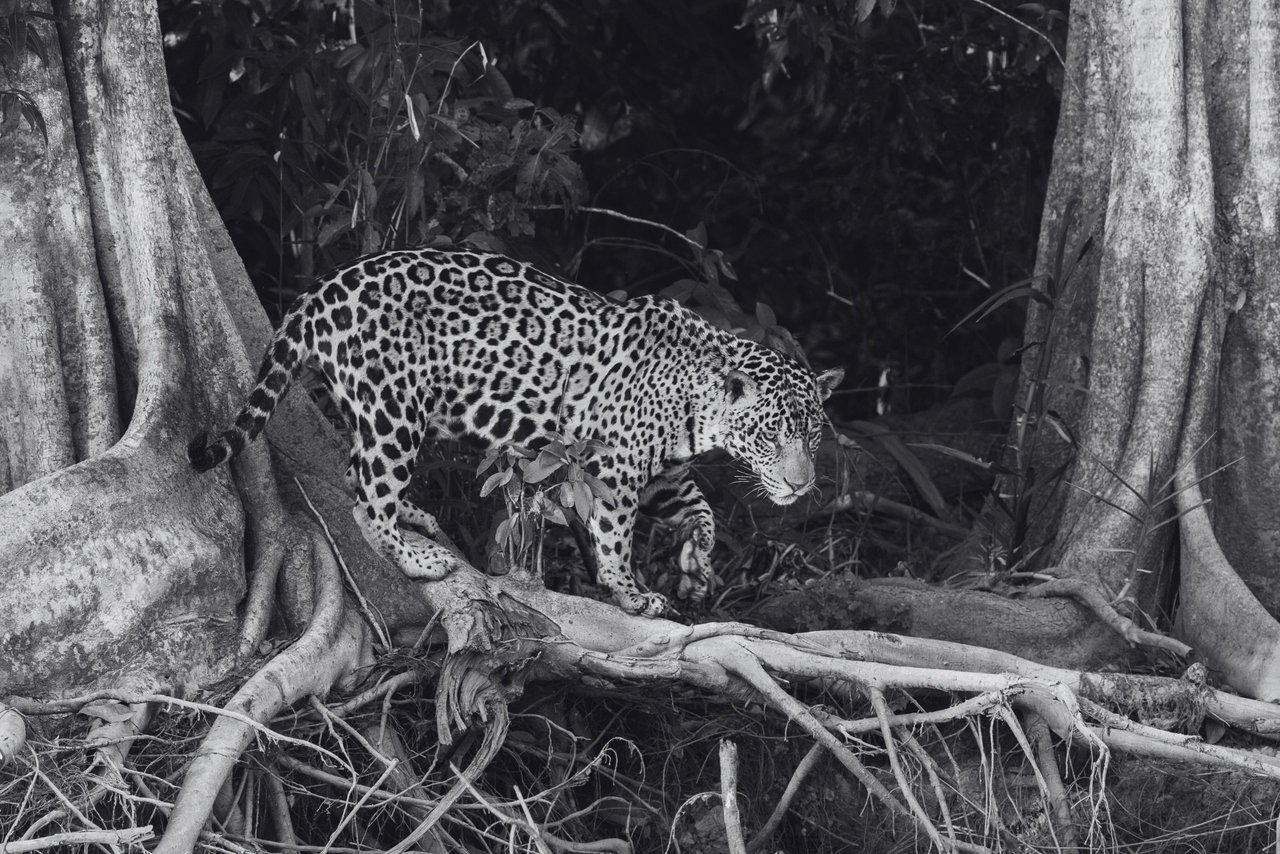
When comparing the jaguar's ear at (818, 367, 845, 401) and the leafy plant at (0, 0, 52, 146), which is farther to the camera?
the jaguar's ear at (818, 367, 845, 401)

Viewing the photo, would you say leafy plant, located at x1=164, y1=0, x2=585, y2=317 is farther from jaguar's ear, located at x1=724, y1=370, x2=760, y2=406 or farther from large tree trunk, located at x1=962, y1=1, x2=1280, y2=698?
large tree trunk, located at x1=962, y1=1, x2=1280, y2=698

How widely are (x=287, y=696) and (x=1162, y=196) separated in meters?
3.88

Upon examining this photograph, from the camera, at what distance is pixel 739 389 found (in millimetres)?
6637

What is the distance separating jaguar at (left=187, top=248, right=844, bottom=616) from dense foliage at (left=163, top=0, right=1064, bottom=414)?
905 mm

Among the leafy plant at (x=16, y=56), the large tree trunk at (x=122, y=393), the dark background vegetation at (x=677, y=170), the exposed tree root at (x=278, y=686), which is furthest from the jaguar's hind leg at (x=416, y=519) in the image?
the leafy plant at (x=16, y=56)

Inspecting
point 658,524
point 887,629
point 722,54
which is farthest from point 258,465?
point 722,54

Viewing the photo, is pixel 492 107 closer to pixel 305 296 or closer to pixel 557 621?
pixel 305 296

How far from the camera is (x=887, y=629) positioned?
245 inches

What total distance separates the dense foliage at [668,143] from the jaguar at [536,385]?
905 mm

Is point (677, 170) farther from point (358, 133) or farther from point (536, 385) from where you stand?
point (536, 385)

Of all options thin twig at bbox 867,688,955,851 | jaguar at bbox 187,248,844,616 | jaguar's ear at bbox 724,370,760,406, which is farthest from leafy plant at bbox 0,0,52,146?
thin twig at bbox 867,688,955,851

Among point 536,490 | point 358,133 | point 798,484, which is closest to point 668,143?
point 358,133

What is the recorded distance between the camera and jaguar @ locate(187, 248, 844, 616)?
6.20 meters

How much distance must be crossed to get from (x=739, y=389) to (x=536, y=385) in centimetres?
82
